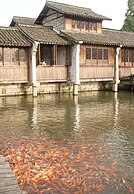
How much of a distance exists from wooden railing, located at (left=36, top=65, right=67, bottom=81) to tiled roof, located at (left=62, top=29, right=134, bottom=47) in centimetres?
292

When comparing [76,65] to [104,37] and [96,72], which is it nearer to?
[96,72]

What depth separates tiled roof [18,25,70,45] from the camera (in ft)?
68.1

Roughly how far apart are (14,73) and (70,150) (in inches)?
510

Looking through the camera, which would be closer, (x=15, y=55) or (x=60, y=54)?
(x=15, y=55)

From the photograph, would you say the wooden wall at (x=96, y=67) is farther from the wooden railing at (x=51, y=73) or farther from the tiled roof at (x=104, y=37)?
the wooden railing at (x=51, y=73)

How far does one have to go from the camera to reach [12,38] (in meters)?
20.0

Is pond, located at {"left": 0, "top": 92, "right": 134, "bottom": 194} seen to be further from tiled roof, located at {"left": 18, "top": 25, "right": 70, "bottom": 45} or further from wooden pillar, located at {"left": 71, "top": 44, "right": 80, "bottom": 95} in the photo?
tiled roof, located at {"left": 18, "top": 25, "right": 70, "bottom": 45}

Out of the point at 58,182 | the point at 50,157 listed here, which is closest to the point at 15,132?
the point at 50,157

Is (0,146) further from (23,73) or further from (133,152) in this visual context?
(23,73)

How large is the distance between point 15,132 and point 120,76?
60.1ft

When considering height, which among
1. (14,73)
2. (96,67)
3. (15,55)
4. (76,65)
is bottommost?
(14,73)

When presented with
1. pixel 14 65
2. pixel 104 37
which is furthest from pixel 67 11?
pixel 14 65

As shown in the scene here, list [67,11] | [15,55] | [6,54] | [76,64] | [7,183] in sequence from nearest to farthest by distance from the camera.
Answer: [7,183] < [6,54] < [15,55] < [76,64] < [67,11]

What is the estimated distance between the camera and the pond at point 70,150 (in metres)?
5.91
